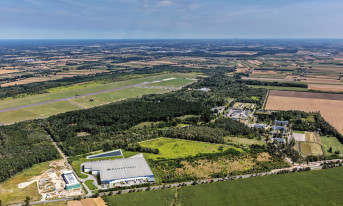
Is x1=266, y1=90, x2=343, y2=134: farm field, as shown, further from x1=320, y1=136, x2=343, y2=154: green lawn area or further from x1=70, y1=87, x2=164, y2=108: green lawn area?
x1=70, y1=87, x2=164, y2=108: green lawn area

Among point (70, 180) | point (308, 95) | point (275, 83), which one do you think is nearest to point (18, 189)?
point (70, 180)

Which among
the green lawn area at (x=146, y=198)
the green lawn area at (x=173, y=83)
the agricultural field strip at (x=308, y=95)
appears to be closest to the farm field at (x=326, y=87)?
the agricultural field strip at (x=308, y=95)

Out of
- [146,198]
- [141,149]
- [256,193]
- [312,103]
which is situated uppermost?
[312,103]

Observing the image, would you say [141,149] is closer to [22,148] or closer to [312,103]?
[22,148]

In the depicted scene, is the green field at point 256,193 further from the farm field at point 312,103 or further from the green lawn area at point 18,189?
the farm field at point 312,103

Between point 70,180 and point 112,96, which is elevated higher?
point 112,96

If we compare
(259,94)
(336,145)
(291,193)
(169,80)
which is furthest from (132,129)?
(169,80)

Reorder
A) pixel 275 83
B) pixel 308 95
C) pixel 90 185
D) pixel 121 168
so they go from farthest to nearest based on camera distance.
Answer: pixel 275 83 → pixel 308 95 → pixel 121 168 → pixel 90 185

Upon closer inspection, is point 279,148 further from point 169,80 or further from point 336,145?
point 169,80
